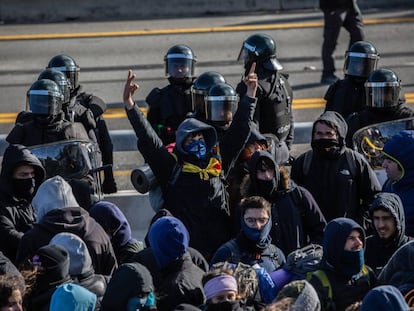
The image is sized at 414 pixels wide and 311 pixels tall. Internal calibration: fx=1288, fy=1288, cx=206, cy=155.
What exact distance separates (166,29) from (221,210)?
1242 cm

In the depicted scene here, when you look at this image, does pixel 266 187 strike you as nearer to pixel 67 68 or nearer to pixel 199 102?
pixel 199 102

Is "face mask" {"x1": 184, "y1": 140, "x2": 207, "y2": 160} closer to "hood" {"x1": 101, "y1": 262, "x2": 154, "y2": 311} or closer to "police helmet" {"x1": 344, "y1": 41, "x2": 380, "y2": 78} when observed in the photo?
"hood" {"x1": 101, "y1": 262, "x2": 154, "y2": 311}

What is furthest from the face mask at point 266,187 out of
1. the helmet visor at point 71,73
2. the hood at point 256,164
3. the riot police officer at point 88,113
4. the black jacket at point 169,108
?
the helmet visor at point 71,73

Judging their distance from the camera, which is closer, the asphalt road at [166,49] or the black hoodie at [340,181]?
the black hoodie at [340,181]

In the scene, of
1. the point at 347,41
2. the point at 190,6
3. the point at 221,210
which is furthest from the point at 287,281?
the point at 190,6

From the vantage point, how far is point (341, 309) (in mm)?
7969

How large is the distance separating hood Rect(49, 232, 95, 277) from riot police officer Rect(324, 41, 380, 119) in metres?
4.51

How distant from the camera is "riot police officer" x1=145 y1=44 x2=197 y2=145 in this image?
40.3 feet

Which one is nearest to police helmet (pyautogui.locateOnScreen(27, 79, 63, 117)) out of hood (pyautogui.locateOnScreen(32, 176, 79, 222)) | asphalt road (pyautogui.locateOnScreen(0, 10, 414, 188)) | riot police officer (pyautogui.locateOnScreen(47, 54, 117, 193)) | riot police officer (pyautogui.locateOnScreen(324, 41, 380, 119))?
riot police officer (pyautogui.locateOnScreen(47, 54, 117, 193))

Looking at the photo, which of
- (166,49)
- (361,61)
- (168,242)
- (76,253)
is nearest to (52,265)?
(76,253)

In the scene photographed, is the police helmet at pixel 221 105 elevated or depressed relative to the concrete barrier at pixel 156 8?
elevated

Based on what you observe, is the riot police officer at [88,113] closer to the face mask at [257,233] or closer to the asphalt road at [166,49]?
the face mask at [257,233]

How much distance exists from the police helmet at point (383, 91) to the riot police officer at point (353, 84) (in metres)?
0.70

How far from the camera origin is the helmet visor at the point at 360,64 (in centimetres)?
1232
